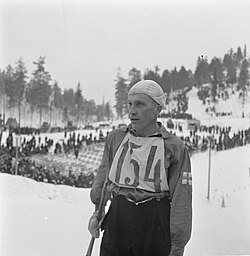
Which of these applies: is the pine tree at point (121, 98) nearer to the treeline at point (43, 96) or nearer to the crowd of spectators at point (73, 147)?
the treeline at point (43, 96)

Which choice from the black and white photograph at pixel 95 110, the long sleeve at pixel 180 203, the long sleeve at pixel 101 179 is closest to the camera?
the long sleeve at pixel 180 203

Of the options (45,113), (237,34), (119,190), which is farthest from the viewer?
(45,113)

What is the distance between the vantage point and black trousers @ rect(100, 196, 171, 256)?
2.97 ft

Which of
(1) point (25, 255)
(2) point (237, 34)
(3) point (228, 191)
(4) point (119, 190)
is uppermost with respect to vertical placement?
(2) point (237, 34)

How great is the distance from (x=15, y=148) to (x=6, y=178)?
0.14m

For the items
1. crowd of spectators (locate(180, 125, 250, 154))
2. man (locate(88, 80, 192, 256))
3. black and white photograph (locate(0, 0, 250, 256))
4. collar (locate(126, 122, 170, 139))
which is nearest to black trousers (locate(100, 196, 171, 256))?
man (locate(88, 80, 192, 256))

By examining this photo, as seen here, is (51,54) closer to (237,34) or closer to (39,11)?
(39,11)

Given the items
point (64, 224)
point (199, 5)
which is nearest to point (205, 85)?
point (199, 5)

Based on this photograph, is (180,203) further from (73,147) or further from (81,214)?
(73,147)

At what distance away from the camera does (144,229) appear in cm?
91

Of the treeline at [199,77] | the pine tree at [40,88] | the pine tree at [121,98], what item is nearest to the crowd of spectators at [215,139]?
the treeline at [199,77]

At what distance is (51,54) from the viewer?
1830 mm

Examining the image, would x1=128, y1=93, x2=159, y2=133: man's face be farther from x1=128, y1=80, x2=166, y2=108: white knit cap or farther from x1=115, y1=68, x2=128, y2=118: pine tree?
x1=115, y1=68, x2=128, y2=118: pine tree

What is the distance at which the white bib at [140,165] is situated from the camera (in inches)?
35.8
